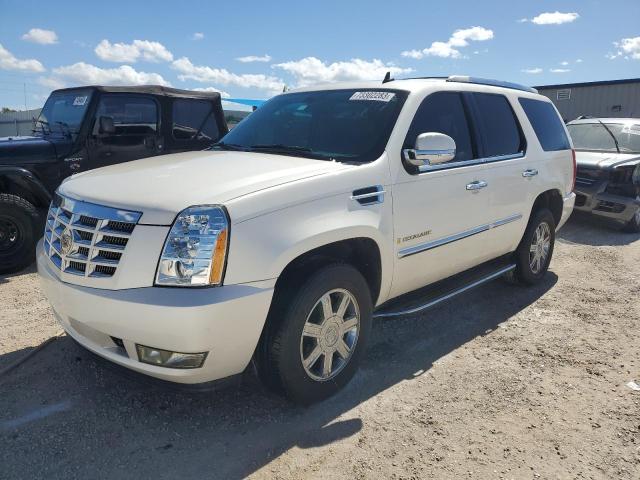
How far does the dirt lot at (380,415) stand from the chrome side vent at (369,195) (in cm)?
119

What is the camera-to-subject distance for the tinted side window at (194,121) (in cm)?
688

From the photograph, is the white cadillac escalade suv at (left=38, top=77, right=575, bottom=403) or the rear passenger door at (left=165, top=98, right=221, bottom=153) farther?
the rear passenger door at (left=165, top=98, right=221, bottom=153)

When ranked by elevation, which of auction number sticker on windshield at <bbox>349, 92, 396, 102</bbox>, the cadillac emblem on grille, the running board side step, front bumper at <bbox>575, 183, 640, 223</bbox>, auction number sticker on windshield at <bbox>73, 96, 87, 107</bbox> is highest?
auction number sticker on windshield at <bbox>73, 96, 87, 107</bbox>

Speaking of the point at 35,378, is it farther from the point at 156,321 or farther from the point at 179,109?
the point at 179,109

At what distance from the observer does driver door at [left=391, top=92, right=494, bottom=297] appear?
11.0ft

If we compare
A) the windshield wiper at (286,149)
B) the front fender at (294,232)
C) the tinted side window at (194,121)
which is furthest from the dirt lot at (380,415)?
the tinted side window at (194,121)

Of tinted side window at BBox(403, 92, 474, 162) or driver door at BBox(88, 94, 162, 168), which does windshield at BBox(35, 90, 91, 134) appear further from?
tinted side window at BBox(403, 92, 474, 162)

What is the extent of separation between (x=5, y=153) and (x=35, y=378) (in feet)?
11.4

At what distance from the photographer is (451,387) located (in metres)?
3.30

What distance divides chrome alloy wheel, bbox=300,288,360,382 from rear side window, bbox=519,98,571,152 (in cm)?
296

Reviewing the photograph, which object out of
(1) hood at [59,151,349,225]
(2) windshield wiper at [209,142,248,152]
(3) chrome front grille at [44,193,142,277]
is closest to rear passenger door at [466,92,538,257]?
(1) hood at [59,151,349,225]

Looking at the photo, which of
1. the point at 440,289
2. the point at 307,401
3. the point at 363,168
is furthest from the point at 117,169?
the point at 440,289

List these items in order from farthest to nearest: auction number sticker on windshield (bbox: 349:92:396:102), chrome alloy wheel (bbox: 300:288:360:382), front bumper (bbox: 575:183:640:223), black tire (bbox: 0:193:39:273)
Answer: front bumper (bbox: 575:183:640:223) → black tire (bbox: 0:193:39:273) → auction number sticker on windshield (bbox: 349:92:396:102) → chrome alloy wheel (bbox: 300:288:360:382)

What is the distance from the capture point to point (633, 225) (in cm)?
791
